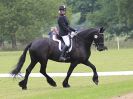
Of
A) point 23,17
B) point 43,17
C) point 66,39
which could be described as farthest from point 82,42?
point 43,17

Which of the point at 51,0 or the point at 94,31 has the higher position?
the point at 94,31

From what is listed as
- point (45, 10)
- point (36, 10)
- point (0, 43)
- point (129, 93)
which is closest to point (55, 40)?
point (129, 93)

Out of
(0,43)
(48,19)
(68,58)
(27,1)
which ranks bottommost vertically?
(0,43)

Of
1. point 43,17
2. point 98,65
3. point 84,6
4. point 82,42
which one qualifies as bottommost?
point 84,6

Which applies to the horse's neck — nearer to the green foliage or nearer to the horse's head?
the horse's head

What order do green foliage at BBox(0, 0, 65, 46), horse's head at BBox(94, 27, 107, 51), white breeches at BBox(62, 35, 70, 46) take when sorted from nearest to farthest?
white breeches at BBox(62, 35, 70, 46) → horse's head at BBox(94, 27, 107, 51) → green foliage at BBox(0, 0, 65, 46)

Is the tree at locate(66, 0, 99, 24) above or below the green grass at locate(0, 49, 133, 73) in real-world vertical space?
below

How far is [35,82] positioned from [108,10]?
93.3 m

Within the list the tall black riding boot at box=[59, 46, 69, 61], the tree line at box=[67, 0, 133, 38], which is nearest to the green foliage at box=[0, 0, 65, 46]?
the tree line at box=[67, 0, 133, 38]

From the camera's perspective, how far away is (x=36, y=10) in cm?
8150

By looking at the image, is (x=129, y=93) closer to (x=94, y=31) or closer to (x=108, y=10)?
(x=94, y=31)

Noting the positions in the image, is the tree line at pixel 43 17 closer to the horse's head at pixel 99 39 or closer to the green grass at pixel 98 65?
the green grass at pixel 98 65

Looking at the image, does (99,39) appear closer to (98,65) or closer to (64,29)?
(64,29)

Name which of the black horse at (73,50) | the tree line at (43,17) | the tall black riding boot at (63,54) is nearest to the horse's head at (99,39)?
the black horse at (73,50)
